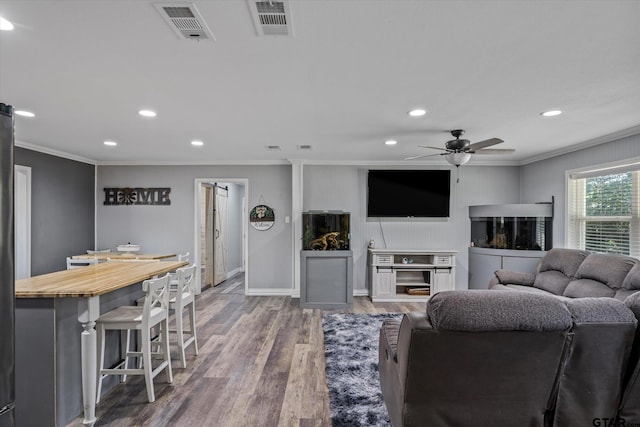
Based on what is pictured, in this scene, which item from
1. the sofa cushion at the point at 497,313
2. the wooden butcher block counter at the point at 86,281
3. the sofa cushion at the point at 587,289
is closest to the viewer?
the sofa cushion at the point at 497,313

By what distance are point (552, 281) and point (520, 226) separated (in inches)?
52.1

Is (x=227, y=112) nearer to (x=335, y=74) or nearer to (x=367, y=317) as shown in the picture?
(x=335, y=74)

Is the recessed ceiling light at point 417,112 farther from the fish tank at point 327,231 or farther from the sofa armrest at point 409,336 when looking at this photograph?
the fish tank at point 327,231

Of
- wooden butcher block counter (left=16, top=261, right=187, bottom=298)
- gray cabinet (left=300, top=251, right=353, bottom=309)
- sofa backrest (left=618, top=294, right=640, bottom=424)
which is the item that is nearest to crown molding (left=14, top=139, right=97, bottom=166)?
wooden butcher block counter (left=16, top=261, right=187, bottom=298)

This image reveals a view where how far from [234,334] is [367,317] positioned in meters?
1.76

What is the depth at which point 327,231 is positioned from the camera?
17.4 feet

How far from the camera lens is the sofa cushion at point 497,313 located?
1.49 metres

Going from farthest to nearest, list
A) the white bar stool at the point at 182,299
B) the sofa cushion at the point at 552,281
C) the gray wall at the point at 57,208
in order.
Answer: the gray wall at the point at 57,208
the sofa cushion at the point at 552,281
the white bar stool at the point at 182,299

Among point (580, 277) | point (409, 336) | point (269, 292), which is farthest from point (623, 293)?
point (269, 292)

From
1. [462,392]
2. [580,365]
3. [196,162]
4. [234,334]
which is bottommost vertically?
[234,334]

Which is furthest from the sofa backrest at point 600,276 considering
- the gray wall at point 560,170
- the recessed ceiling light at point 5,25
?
the recessed ceiling light at point 5,25

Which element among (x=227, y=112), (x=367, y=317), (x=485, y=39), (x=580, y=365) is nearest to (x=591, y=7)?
(x=485, y=39)

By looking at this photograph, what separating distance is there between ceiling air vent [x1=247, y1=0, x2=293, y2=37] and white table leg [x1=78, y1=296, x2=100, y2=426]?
77.5 inches

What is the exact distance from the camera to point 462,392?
5.29 feet
